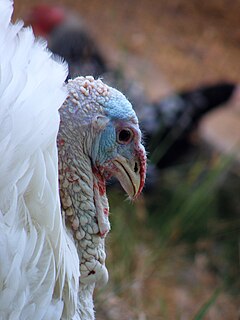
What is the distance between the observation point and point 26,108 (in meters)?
1.75

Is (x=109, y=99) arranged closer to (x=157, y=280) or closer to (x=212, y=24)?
(x=157, y=280)

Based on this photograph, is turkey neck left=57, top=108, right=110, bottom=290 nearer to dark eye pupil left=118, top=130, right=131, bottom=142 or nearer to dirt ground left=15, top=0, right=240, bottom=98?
dark eye pupil left=118, top=130, right=131, bottom=142

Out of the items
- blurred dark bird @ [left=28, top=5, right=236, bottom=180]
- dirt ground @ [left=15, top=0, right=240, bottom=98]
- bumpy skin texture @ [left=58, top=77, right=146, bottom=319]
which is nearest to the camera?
bumpy skin texture @ [left=58, top=77, right=146, bottom=319]

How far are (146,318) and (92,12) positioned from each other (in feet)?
16.9

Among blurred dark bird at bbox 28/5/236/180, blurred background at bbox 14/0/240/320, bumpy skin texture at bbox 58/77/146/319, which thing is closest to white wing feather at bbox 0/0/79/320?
bumpy skin texture at bbox 58/77/146/319

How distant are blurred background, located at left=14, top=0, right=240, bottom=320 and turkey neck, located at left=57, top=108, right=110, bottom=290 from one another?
684 millimetres

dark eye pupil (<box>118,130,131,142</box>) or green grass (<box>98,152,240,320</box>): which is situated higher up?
dark eye pupil (<box>118,130,131,142</box>)

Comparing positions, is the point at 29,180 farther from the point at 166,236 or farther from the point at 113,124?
the point at 166,236

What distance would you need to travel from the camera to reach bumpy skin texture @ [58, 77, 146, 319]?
1.94m

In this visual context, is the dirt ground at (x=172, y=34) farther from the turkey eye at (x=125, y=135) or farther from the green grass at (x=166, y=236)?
the turkey eye at (x=125, y=135)

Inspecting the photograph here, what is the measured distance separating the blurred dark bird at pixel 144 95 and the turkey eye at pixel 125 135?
2.36m

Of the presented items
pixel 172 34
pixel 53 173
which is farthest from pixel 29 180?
pixel 172 34

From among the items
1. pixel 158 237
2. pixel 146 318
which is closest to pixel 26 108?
pixel 146 318

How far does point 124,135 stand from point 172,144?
11.2ft
